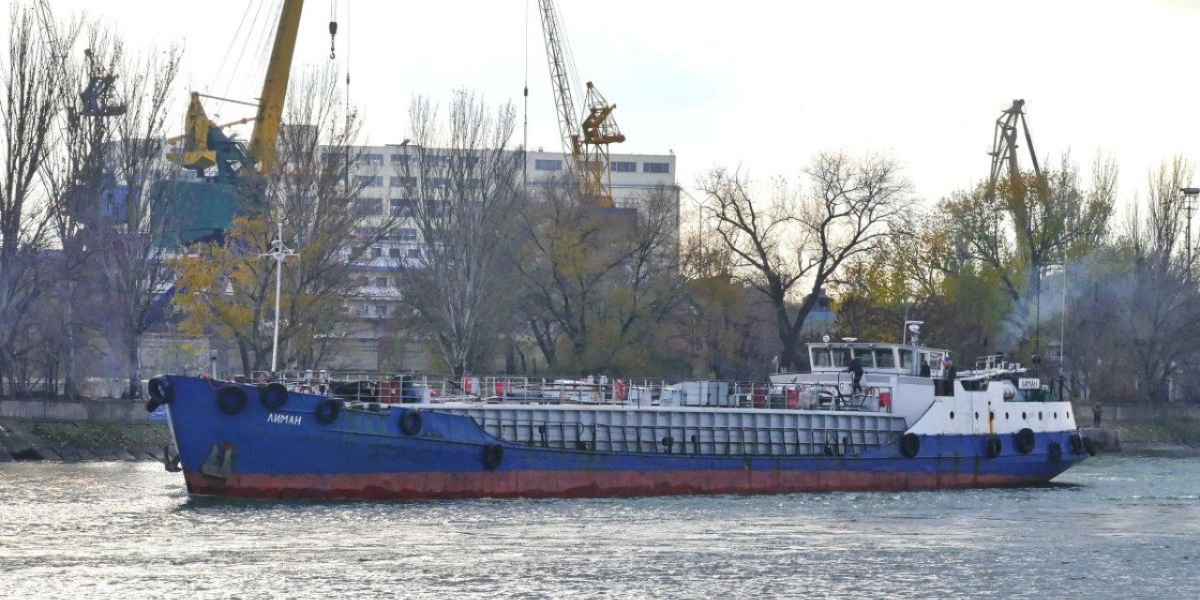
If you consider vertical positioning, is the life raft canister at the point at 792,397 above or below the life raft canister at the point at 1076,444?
above

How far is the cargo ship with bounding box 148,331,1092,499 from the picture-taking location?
148 feet

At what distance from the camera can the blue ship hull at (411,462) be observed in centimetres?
4475

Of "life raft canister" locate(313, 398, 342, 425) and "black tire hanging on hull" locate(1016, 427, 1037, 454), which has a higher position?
"life raft canister" locate(313, 398, 342, 425)

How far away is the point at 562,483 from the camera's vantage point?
162ft

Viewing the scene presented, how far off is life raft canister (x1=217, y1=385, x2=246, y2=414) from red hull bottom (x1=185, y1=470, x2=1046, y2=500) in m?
1.72

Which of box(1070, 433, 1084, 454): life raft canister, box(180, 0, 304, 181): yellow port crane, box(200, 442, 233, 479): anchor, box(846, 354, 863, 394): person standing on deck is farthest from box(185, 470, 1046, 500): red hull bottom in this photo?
box(180, 0, 304, 181): yellow port crane

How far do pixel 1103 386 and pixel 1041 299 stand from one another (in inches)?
231

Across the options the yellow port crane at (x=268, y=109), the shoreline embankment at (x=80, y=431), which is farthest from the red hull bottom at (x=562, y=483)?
the yellow port crane at (x=268, y=109)

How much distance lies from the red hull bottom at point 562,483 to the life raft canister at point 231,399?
172 cm

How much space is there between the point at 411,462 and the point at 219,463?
5.05 metres

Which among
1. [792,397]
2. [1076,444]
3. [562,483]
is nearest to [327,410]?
[562,483]

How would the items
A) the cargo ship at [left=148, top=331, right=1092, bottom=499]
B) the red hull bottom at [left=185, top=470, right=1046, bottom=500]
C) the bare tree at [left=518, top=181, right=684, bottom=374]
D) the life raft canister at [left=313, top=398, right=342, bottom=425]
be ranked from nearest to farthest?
1. the cargo ship at [left=148, top=331, right=1092, bottom=499]
2. the red hull bottom at [left=185, top=470, right=1046, bottom=500]
3. the life raft canister at [left=313, top=398, right=342, bottom=425]
4. the bare tree at [left=518, top=181, right=684, bottom=374]

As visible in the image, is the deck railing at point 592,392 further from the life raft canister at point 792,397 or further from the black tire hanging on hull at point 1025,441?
the black tire hanging on hull at point 1025,441

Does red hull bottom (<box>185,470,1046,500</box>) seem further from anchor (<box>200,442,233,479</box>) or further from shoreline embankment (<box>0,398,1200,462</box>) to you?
shoreline embankment (<box>0,398,1200,462</box>)
